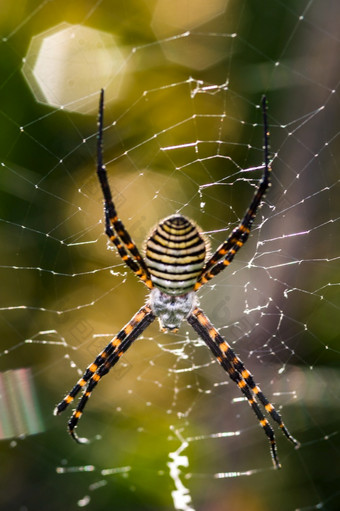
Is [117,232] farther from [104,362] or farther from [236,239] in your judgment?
[104,362]

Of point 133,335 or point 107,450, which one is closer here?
point 133,335

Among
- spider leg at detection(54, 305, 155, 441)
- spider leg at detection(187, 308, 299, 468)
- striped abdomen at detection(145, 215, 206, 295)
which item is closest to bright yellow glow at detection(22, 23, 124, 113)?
striped abdomen at detection(145, 215, 206, 295)

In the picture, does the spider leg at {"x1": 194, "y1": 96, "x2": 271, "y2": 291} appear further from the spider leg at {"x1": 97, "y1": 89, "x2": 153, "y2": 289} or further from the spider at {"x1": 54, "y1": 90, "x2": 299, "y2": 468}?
the spider leg at {"x1": 97, "y1": 89, "x2": 153, "y2": 289}

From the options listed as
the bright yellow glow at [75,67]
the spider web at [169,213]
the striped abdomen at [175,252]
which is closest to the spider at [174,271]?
the striped abdomen at [175,252]

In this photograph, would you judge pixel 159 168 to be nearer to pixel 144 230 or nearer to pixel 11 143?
pixel 144 230

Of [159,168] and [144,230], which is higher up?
[159,168]

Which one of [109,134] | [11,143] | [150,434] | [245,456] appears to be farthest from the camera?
[245,456]

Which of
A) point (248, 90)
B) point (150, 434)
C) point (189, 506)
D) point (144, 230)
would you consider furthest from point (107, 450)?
point (248, 90)
